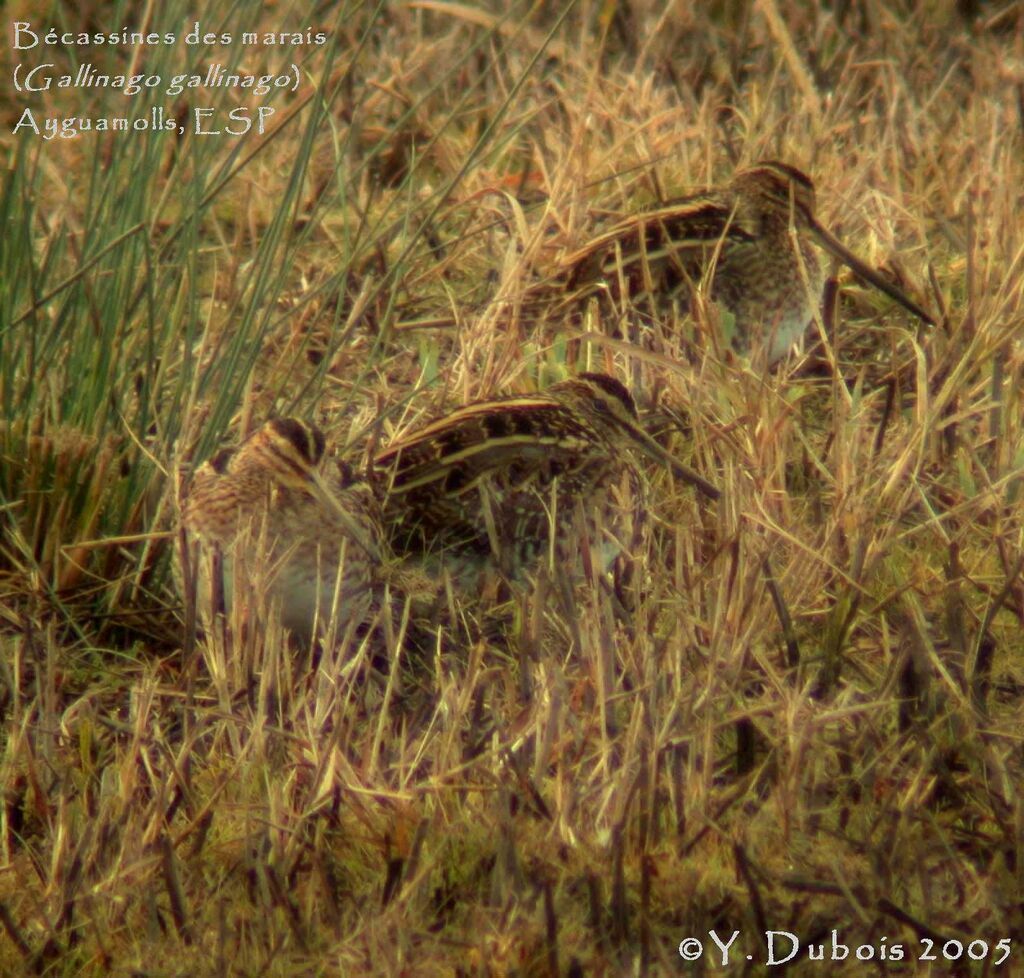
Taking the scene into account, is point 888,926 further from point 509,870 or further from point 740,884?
point 509,870

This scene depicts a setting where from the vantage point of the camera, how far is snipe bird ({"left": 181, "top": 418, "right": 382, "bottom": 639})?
388cm

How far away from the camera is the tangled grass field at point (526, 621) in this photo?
2947 millimetres

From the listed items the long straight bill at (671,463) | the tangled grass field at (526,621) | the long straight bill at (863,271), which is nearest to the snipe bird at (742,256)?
the long straight bill at (863,271)

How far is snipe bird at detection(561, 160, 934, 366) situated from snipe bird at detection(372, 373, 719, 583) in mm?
792

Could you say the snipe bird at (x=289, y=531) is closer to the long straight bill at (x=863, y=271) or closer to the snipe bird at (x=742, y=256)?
the snipe bird at (x=742, y=256)

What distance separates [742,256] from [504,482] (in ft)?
4.58

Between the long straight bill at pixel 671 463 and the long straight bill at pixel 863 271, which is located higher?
the long straight bill at pixel 863 271

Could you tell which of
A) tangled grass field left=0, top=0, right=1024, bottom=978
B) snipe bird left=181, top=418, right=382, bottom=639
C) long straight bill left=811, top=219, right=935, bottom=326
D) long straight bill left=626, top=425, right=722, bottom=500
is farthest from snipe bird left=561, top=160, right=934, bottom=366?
snipe bird left=181, top=418, right=382, bottom=639

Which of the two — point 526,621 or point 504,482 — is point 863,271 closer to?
point 504,482

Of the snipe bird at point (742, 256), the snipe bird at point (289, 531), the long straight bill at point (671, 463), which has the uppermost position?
the snipe bird at point (742, 256)

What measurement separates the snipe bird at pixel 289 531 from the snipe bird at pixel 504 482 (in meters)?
0.21

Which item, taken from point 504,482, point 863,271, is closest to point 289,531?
point 504,482

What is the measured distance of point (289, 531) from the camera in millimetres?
3975

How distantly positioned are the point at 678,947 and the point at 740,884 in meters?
0.17
